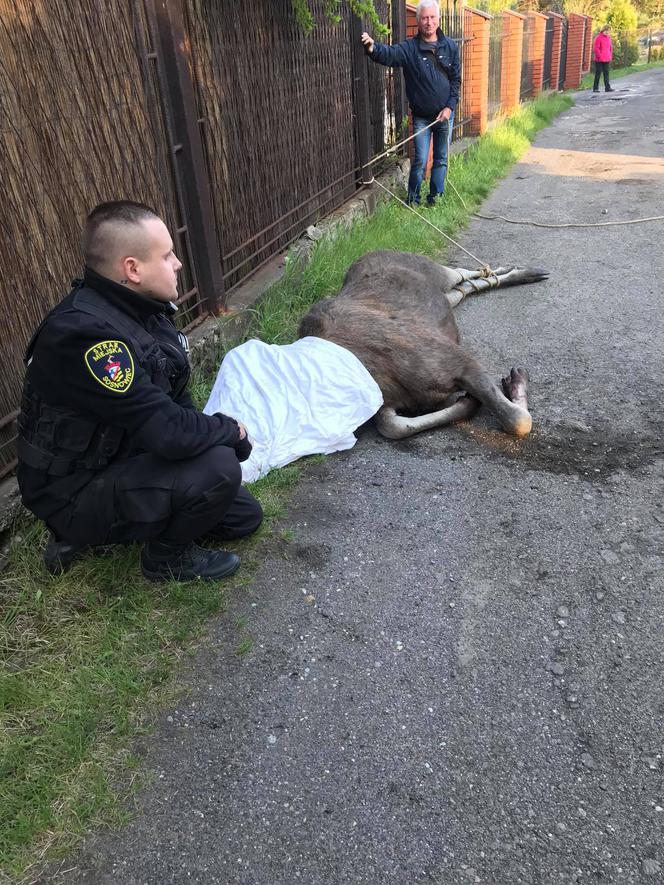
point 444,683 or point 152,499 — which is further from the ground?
point 152,499

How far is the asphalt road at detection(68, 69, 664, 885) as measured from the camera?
1949 mm

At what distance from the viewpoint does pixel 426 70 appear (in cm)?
790

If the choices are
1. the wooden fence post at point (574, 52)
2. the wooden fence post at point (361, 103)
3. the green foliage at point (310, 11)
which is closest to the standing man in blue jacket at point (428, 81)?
the wooden fence post at point (361, 103)

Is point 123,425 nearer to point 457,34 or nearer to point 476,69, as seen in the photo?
point 457,34

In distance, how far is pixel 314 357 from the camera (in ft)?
13.1

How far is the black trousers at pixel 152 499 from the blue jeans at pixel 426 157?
6.74 m

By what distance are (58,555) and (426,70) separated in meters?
7.18

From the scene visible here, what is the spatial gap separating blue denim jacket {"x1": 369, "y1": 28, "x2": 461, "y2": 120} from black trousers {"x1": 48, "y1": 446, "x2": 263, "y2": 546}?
6487 millimetres

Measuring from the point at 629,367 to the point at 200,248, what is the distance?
9.76 ft

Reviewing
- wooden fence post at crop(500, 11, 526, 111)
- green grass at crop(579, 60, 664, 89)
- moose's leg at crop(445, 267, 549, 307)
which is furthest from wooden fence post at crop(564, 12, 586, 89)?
moose's leg at crop(445, 267, 549, 307)

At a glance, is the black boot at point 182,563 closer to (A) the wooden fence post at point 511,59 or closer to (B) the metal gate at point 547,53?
(A) the wooden fence post at point 511,59

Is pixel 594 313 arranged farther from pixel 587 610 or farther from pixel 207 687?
pixel 207 687

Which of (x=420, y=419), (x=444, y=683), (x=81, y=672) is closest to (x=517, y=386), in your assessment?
(x=420, y=419)

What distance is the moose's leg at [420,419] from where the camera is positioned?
4027 millimetres
